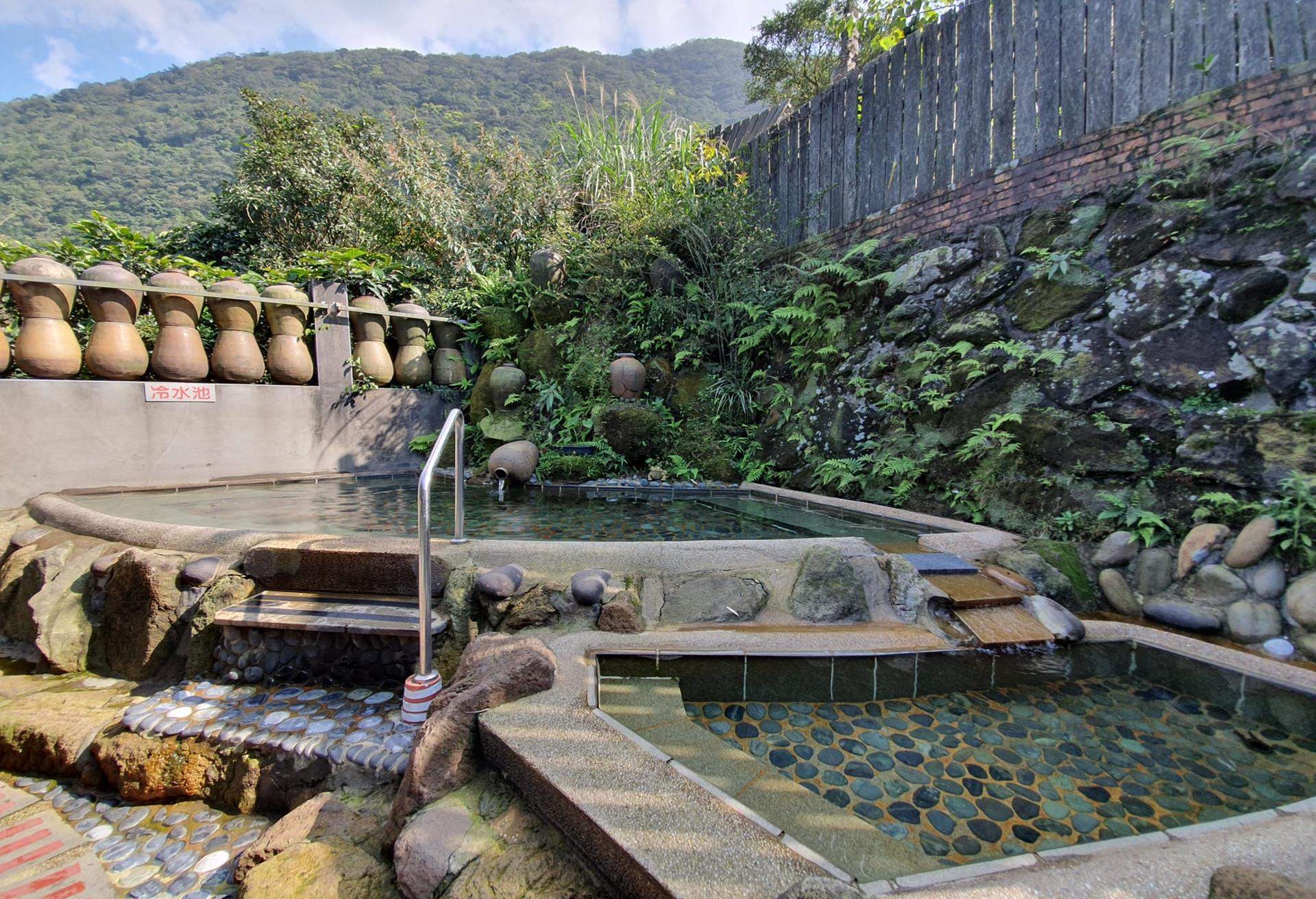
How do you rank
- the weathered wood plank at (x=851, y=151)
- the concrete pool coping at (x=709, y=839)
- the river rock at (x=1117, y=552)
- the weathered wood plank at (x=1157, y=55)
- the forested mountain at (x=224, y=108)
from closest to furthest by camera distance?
1. the concrete pool coping at (x=709, y=839)
2. the river rock at (x=1117, y=552)
3. the weathered wood plank at (x=1157, y=55)
4. the weathered wood plank at (x=851, y=151)
5. the forested mountain at (x=224, y=108)

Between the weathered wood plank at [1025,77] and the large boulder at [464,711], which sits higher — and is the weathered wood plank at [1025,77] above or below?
above

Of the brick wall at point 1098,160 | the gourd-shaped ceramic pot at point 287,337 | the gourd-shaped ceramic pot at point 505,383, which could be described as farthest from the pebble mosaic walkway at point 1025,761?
the gourd-shaped ceramic pot at point 287,337

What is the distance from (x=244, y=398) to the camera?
583 centimetres

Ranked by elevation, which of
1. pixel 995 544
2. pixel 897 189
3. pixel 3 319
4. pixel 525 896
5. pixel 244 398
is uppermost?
pixel 897 189

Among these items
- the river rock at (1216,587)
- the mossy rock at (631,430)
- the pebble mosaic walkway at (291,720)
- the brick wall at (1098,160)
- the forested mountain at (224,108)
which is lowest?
the pebble mosaic walkway at (291,720)

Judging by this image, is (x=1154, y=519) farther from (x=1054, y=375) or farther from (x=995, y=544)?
(x=1054, y=375)

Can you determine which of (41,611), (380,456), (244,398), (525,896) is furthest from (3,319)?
(525,896)

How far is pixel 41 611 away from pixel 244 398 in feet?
11.8

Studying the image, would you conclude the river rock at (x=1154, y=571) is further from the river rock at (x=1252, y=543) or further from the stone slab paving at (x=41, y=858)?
the stone slab paving at (x=41, y=858)

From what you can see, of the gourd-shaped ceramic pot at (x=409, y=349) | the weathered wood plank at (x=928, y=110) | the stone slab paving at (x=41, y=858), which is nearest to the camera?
the stone slab paving at (x=41, y=858)

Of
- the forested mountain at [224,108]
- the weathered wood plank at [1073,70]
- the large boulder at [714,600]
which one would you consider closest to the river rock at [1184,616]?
the large boulder at [714,600]

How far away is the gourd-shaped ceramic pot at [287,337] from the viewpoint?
6.10 metres

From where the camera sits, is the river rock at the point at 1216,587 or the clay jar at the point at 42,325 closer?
the river rock at the point at 1216,587

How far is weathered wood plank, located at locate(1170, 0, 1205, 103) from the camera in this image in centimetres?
374
